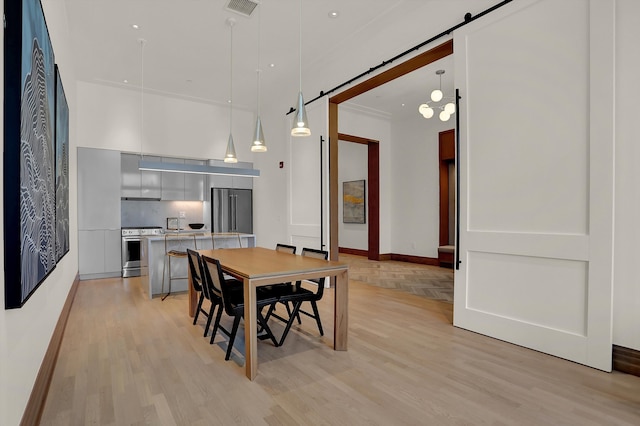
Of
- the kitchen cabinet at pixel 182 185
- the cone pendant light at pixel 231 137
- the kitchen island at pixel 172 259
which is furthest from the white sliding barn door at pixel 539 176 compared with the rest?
the kitchen cabinet at pixel 182 185

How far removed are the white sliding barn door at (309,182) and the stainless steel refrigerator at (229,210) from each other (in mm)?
1563

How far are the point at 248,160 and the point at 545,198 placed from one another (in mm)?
5886

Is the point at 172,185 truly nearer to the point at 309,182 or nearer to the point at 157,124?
the point at 157,124

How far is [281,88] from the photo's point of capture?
6199 mm

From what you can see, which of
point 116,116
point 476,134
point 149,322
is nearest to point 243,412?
point 149,322

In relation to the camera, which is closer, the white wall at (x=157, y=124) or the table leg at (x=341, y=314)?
the table leg at (x=341, y=314)

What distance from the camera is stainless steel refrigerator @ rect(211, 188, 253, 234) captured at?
693 centimetres

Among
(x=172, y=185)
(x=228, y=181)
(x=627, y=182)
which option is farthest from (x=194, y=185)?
(x=627, y=182)

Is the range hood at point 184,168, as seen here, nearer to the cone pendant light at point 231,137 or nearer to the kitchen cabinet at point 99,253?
the cone pendant light at point 231,137

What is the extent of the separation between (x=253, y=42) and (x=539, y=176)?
3785 mm

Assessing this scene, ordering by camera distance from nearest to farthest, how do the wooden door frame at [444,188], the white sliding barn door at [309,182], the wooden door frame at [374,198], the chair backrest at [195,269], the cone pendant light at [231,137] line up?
the chair backrest at [195,269], the cone pendant light at [231,137], the white sliding barn door at [309,182], the wooden door frame at [444,188], the wooden door frame at [374,198]

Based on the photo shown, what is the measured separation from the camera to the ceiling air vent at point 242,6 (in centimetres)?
366

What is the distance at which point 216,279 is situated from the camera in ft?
8.75

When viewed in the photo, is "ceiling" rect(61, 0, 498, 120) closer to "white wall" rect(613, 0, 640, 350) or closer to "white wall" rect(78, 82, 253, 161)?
"white wall" rect(78, 82, 253, 161)
